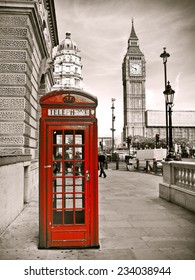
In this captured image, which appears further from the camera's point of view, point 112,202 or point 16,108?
point 112,202

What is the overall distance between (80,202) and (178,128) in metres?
148

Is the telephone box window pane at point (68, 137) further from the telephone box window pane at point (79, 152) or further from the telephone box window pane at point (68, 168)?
the telephone box window pane at point (68, 168)

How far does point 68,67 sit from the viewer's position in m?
77.6

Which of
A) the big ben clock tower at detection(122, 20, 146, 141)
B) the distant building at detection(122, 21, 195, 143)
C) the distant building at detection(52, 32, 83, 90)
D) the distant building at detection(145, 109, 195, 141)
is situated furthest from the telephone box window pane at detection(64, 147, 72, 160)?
the distant building at detection(145, 109, 195, 141)

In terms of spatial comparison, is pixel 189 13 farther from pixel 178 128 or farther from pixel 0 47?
pixel 178 128

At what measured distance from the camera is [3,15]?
813 centimetres

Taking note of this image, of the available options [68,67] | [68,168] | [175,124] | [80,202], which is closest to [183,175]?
[80,202]

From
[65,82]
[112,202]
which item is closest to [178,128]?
[65,82]

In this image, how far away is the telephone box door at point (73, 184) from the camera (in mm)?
→ 4535

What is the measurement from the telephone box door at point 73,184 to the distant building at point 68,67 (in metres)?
70.4

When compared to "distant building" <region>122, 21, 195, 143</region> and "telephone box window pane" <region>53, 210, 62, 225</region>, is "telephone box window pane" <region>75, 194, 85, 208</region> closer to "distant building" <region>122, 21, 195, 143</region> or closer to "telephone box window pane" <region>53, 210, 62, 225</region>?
"telephone box window pane" <region>53, 210, 62, 225</region>

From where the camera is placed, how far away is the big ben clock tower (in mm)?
142125

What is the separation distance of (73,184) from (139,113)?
141m
